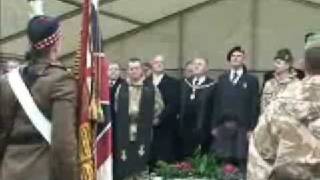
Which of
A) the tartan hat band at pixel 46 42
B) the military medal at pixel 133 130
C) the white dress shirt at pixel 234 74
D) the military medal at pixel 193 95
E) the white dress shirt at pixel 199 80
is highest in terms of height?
the tartan hat band at pixel 46 42

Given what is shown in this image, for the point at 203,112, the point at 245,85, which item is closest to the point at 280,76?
the point at 245,85

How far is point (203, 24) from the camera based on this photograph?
1412 cm

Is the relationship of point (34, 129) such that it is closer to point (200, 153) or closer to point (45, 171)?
point (45, 171)

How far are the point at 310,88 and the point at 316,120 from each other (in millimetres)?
165

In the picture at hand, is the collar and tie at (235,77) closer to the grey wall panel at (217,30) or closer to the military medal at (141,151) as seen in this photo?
Answer: the military medal at (141,151)

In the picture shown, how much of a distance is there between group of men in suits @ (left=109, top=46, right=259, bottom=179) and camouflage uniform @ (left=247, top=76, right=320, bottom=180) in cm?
558

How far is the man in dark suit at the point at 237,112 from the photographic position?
10648mm

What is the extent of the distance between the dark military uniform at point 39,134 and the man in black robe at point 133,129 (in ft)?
16.5

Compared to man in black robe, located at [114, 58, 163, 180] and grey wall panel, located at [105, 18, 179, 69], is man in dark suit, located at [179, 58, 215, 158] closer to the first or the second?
man in black robe, located at [114, 58, 163, 180]

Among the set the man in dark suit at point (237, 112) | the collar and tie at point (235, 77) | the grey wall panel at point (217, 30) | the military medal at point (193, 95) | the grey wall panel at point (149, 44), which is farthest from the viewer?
the grey wall panel at point (149, 44)

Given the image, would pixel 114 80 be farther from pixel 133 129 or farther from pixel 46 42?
pixel 46 42

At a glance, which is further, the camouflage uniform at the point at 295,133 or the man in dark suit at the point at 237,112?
the man in dark suit at the point at 237,112

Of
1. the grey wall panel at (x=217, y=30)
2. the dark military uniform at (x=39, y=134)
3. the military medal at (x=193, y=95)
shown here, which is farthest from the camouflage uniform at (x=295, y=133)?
the grey wall panel at (x=217, y=30)

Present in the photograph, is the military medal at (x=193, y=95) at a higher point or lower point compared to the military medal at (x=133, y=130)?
higher
